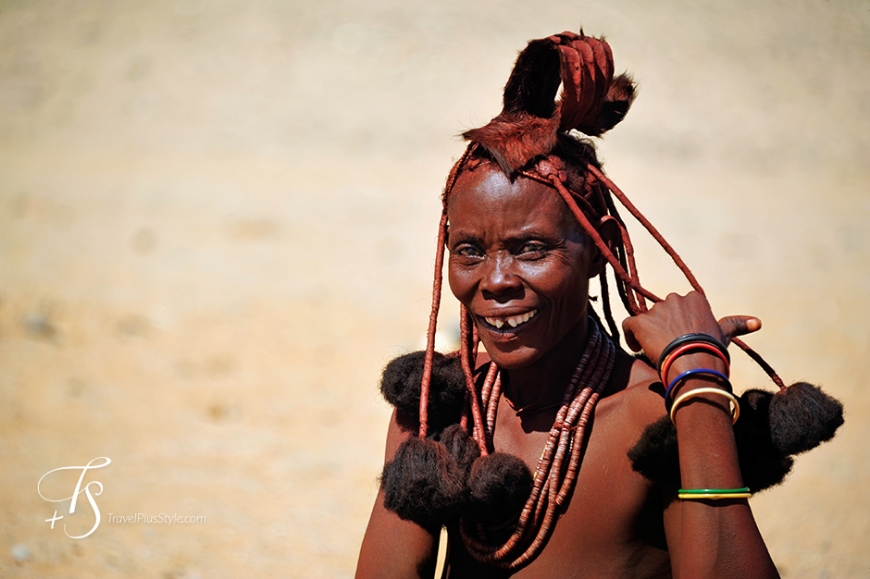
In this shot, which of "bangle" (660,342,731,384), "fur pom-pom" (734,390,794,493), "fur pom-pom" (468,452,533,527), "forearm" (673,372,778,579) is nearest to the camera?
"forearm" (673,372,778,579)

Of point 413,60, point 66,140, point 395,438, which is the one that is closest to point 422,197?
point 413,60

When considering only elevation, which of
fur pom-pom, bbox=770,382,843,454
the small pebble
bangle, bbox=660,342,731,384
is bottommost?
fur pom-pom, bbox=770,382,843,454

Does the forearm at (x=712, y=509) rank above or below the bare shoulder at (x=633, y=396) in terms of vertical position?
below

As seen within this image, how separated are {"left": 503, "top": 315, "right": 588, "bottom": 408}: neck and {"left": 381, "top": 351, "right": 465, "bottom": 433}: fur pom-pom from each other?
0.20m

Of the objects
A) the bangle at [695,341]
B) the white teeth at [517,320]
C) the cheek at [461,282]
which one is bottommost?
the bangle at [695,341]

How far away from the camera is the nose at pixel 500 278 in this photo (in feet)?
8.12

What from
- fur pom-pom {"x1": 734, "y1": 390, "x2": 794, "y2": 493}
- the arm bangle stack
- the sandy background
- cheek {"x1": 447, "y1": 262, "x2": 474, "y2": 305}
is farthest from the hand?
the sandy background

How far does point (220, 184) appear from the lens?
13844 millimetres

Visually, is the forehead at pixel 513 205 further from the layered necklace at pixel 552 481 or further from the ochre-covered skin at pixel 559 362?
the layered necklace at pixel 552 481

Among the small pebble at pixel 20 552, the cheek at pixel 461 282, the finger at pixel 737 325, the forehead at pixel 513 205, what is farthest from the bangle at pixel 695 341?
the small pebble at pixel 20 552

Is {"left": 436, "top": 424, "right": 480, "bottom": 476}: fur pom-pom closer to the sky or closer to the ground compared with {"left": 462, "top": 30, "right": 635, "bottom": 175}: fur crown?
closer to the ground

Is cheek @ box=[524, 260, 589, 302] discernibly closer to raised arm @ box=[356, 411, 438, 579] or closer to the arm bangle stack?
the arm bangle stack

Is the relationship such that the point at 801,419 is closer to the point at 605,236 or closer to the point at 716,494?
the point at 716,494

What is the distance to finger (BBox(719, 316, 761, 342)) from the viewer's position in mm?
2352
